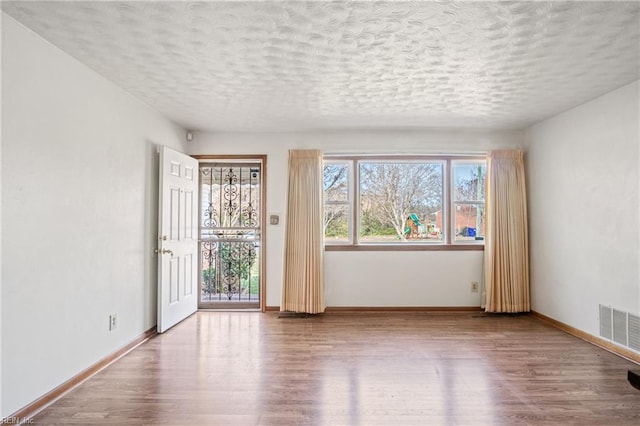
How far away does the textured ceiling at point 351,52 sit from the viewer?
6.51 feet

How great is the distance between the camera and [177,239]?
410 centimetres

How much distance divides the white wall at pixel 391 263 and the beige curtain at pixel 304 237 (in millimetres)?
154

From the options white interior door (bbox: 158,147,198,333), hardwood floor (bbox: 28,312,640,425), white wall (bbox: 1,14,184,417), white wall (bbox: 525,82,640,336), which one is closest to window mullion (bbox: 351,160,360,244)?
hardwood floor (bbox: 28,312,640,425)

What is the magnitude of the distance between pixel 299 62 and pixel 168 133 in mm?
2263

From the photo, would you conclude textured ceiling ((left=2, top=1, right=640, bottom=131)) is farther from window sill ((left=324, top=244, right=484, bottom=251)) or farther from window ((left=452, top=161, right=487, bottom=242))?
window sill ((left=324, top=244, right=484, bottom=251))

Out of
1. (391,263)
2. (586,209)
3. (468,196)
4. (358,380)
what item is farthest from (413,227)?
(358,380)

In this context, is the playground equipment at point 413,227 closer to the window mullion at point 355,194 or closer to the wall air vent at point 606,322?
the window mullion at point 355,194

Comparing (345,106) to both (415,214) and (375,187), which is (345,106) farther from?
(415,214)

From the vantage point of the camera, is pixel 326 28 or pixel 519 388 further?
pixel 519 388

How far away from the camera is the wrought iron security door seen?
4.98 meters

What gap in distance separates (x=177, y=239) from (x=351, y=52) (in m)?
2.93

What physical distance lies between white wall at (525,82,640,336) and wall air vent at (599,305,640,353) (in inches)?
2.6

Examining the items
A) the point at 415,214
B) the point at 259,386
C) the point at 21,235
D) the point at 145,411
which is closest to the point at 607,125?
the point at 415,214

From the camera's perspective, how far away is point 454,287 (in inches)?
183
